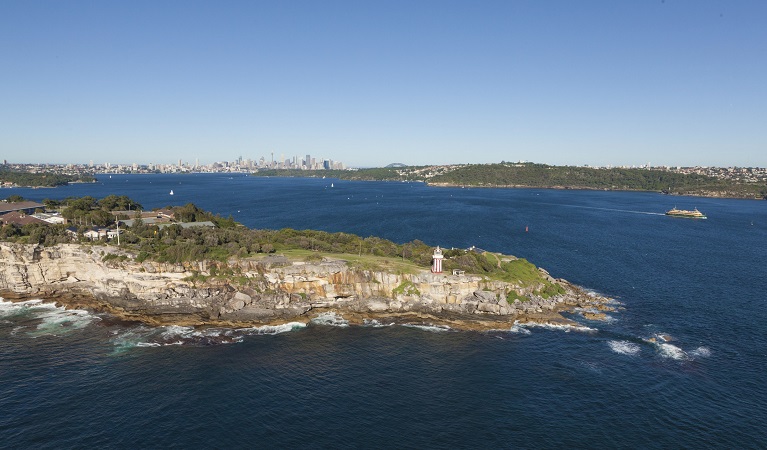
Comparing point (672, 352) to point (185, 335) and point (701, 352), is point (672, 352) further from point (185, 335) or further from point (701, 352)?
point (185, 335)

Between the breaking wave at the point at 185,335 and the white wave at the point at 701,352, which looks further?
the breaking wave at the point at 185,335

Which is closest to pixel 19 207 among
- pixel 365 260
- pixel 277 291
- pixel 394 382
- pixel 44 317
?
pixel 44 317

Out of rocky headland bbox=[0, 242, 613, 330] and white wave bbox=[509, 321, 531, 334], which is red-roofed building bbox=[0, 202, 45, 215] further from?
white wave bbox=[509, 321, 531, 334]

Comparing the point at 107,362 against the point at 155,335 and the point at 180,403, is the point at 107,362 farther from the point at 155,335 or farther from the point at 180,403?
the point at 180,403

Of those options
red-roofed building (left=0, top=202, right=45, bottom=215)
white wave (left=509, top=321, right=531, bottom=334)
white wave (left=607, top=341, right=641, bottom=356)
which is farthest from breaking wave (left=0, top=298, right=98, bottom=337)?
white wave (left=607, top=341, right=641, bottom=356)

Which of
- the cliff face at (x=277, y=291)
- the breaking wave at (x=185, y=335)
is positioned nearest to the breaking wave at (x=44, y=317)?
the cliff face at (x=277, y=291)

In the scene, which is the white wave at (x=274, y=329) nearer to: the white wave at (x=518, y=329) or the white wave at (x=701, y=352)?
the white wave at (x=518, y=329)

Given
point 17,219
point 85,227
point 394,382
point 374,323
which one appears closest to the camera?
point 394,382
